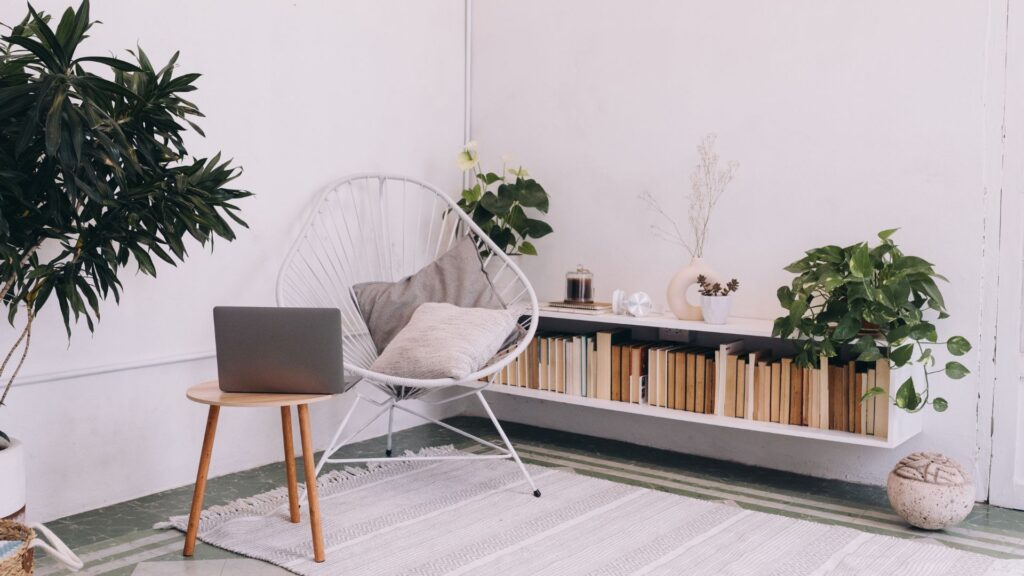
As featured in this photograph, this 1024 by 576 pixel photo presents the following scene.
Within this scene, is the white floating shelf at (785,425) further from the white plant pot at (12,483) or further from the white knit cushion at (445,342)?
the white plant pot at (12,483)

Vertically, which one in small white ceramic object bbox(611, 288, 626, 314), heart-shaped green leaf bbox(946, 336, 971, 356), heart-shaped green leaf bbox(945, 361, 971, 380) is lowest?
heart-shaped green leaf bbox(945, 361, 971, 380)

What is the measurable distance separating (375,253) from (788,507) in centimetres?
189

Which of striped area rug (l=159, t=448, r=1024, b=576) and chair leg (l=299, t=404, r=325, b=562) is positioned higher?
chair leg (l=299, t=404, r=325, b=562)

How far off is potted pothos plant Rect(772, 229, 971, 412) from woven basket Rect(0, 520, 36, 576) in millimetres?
2117

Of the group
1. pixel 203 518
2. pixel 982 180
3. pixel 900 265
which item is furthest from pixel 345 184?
pixel 982 180

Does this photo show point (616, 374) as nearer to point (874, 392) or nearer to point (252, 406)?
point (874, 392)

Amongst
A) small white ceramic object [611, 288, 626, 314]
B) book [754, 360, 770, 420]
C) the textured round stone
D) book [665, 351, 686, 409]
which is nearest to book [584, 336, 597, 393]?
small white ceramic object [611, 288, 626, 314]

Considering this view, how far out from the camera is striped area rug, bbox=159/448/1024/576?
2.32 metres

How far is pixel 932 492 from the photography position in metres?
2.57

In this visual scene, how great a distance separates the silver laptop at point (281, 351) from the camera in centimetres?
235

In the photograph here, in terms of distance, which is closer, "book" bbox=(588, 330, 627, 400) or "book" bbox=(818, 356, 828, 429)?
"book" bbox=(818, 356, 828, 429)

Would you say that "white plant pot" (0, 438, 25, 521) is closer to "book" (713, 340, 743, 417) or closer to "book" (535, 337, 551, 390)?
"book" (535, 337, 551, 390)

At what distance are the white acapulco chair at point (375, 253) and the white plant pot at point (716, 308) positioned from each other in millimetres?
591

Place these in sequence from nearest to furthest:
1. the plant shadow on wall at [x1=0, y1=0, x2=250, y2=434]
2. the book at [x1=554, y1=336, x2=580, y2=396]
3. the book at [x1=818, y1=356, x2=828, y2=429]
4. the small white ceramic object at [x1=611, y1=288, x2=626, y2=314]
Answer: the plant shadow on wall at [x1=0, y1=0, x2=250, y2=434], the book at [x1=818, y1=356, x2=828, y2=429], the small white ceramic object at [x1=611, y1=288, x2=626, y2=314], the book at [x1=554, y1=336, x2=580, y2=396]
